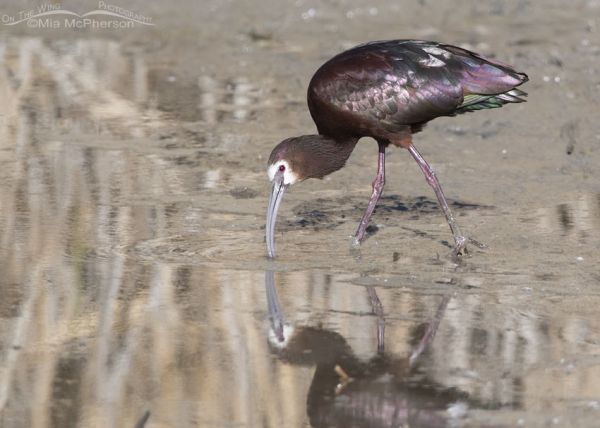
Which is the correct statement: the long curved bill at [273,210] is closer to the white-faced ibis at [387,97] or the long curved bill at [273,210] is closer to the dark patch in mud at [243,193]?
the white-faced ibis at [387,97]

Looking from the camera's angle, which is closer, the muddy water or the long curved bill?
the muddy water

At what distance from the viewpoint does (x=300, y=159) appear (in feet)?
25.6

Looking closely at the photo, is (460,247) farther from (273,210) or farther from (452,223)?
(273,210)

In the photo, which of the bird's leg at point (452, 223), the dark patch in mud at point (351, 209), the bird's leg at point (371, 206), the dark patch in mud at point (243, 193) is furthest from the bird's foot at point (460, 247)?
the dark patch in mud at point (243, 193)

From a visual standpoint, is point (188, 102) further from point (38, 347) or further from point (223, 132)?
point (38, 347)

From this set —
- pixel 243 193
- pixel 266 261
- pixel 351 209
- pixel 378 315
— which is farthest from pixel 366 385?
pixel 243 193

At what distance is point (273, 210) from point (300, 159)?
13.5 inches

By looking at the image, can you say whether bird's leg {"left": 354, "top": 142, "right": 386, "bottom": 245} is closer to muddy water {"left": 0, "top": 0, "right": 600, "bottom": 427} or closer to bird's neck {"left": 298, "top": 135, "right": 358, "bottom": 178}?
muddy water {"left": 0, "top": 0, "right": 600, "bottom": 427}

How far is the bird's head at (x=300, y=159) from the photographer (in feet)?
25.5

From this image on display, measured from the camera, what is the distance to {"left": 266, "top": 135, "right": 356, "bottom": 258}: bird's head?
778 cm

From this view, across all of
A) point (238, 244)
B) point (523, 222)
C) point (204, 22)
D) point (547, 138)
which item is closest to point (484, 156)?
point (547, 138)

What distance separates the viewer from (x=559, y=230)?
807 centimetres

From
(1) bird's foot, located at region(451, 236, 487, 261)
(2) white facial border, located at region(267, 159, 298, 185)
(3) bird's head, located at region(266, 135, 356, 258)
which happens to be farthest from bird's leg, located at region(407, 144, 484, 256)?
(2) white facial border, located at region(267, 159, 298, 185)

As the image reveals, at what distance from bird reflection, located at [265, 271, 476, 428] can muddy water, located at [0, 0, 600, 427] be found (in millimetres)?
12
